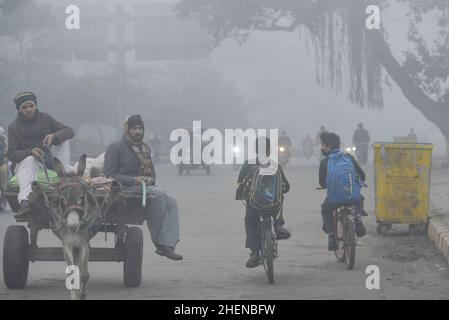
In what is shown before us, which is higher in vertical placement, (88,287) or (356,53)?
(356,53)

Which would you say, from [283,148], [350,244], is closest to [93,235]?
[350,244]

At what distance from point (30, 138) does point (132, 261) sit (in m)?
1.60

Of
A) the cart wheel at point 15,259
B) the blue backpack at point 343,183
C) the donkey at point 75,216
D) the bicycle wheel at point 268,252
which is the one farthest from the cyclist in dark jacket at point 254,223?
the cart wheel at point 15,259

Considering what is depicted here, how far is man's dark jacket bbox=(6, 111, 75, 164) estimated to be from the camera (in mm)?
11375

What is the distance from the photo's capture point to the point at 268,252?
11477mm

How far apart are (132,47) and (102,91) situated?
25.3m

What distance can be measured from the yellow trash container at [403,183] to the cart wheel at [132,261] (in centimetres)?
554

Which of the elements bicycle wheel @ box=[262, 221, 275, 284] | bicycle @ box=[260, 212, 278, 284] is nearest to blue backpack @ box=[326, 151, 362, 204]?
bicycle @ box=[260, 212, 278, 284]

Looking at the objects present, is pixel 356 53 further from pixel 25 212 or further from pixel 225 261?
pixel 25 212

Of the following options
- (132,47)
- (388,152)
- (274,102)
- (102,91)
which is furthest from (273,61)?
(388,152)

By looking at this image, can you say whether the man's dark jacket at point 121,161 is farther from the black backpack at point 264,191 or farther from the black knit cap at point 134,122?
the black backpack at point 264,191

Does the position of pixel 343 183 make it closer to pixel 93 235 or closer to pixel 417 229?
pixel 417 229

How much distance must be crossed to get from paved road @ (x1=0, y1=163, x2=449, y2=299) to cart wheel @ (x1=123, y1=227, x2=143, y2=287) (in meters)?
0.11

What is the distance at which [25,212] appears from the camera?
10.7 m
